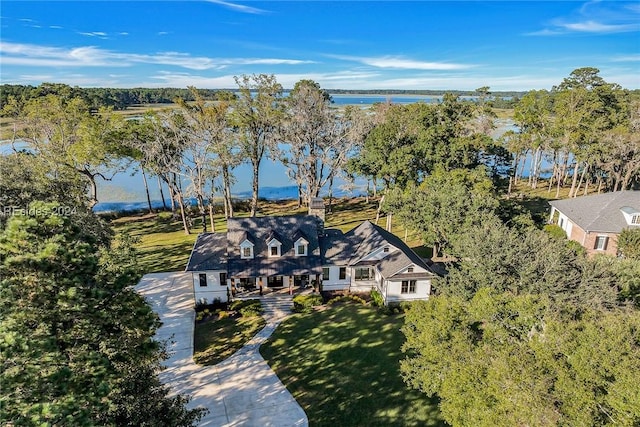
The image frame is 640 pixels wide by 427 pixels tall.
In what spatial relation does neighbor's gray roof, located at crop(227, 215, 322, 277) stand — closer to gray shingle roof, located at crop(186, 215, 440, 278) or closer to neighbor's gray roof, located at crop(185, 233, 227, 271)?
gray shingle roof, located at crop(186, 215, 440, 278)

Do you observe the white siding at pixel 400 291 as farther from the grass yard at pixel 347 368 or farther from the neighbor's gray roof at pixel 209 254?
the neighbor's gray roof at pixel 209 254

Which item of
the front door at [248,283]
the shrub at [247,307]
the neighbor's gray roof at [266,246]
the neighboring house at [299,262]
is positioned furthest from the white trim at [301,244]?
the shrub at [247,307]

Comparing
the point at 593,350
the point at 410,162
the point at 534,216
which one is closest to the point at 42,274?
the point at 593,350

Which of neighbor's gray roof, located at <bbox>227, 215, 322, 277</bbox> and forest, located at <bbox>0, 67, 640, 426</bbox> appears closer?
forest, located at <bbox>0, 67, 640, 426</bbox>

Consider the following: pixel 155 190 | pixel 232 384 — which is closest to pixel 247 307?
pixel 232 384

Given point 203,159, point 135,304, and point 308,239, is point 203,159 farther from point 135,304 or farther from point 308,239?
point 135,304

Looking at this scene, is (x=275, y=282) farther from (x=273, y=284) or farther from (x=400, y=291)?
(x=400, y=291)

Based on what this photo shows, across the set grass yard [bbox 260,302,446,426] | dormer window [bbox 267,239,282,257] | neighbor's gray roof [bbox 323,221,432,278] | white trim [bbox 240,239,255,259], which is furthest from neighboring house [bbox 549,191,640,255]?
white trim [bbox 240,239,255,259]
